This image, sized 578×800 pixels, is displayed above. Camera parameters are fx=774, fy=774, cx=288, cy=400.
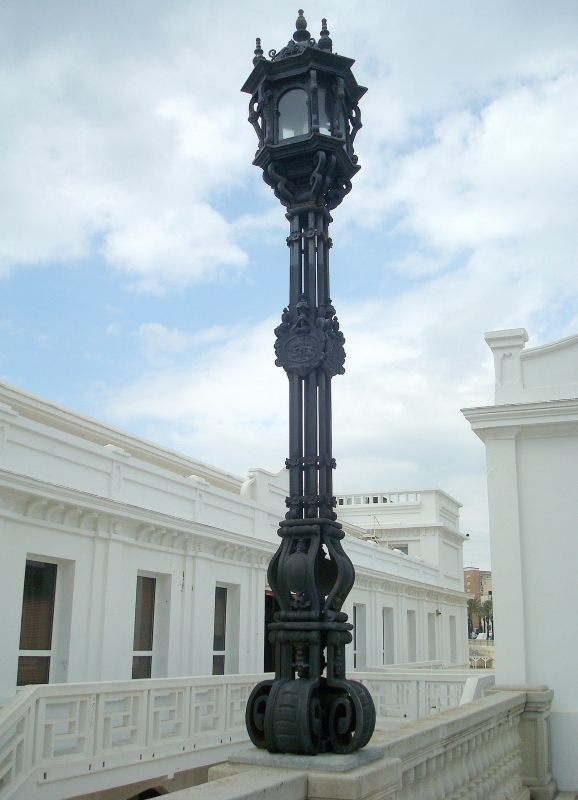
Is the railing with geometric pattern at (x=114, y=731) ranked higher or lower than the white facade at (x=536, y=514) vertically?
lower

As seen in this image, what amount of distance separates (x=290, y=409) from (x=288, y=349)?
360mm

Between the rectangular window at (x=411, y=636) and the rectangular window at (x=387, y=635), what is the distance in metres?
2.15

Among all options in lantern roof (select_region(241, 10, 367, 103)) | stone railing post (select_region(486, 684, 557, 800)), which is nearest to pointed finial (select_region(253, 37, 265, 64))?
lantern roof (select_region(241, 10, 367, 103))

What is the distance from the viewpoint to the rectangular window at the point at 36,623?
1166cm

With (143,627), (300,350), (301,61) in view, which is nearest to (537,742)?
(300,350)

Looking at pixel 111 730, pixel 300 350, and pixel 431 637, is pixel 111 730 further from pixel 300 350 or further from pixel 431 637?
pixel 431 637

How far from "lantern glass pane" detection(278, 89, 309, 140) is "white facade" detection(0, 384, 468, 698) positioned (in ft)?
25.2

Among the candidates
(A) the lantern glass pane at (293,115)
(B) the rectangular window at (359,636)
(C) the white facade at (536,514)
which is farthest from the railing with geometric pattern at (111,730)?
(B) the rectangular window at (359,636)

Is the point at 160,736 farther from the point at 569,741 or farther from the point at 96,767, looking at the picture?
the point at 569,741

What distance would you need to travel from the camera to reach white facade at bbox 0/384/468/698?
455 inches

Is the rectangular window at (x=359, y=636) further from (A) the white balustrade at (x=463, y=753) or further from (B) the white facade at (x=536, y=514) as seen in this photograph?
(A) the white balustrade at (x=463, y=753)

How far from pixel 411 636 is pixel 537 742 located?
2185 centimetres

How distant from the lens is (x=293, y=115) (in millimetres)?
4914

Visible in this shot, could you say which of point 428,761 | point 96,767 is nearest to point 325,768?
point 428,761
